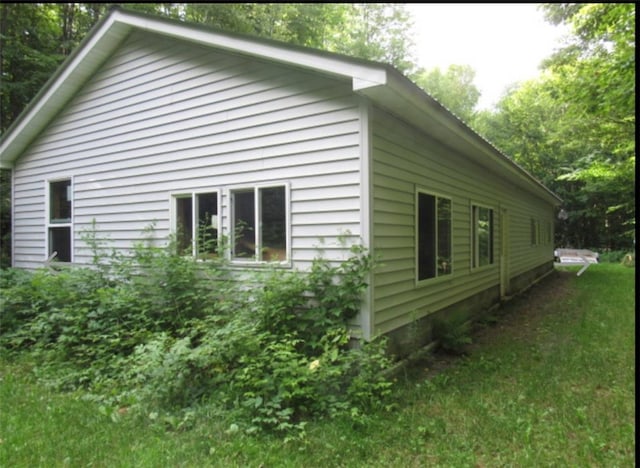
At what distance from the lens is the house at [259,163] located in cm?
462

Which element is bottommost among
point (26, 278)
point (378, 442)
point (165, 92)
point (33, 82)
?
point (378, 442)

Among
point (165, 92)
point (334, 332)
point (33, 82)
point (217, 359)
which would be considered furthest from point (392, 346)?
point (33, 82)

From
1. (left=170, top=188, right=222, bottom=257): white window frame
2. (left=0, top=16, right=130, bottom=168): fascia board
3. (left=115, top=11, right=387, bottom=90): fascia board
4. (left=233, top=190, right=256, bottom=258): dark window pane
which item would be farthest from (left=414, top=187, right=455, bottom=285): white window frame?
(left=0, top=16, right=130, bottom=168): fascia board

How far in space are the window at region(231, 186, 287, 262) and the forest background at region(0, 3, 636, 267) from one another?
6.06 meters

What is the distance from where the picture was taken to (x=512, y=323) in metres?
7.56

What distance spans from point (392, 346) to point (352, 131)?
2538 mm

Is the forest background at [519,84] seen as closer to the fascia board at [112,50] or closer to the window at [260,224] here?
the fascia board at [112,50]

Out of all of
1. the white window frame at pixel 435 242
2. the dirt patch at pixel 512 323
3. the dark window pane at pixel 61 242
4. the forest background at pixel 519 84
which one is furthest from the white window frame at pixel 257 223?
the forest background at pixel 519 84

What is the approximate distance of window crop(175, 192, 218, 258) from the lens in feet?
18.5

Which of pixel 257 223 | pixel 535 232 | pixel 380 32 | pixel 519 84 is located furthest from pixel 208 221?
pixel 519 84

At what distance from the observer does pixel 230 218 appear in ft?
18.1

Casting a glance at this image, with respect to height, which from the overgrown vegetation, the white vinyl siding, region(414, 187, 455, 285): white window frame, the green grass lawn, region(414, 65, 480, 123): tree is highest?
region(414, 65, 480, 123): tree

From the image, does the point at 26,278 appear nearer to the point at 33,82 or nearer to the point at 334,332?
the point at 334,332

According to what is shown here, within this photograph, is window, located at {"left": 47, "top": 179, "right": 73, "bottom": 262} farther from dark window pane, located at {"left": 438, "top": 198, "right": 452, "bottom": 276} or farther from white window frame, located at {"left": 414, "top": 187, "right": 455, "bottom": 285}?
dark window pane, located at {"left": 438, "top": 198, "right": 452, "bottom": 276}
